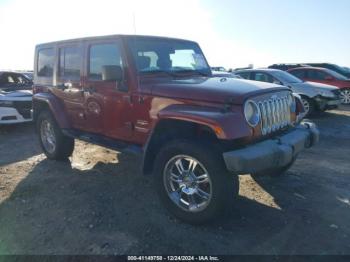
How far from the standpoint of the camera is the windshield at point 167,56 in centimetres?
436

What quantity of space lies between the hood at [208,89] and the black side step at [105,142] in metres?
0.84

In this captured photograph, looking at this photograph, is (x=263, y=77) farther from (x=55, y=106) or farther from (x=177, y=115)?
(x=177, y=115)

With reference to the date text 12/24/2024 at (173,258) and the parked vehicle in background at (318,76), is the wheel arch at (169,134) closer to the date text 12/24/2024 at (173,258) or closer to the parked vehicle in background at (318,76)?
the date text 12/24/2024 at (173,258)

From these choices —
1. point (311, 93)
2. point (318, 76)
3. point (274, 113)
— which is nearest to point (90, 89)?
point (274, 113)

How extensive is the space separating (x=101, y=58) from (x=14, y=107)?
15.3 feet

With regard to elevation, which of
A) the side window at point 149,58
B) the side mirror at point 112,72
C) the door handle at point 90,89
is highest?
the side window at point 149,58

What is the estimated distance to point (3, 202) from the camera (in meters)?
4.31

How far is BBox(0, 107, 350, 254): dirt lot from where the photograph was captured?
327 centimetres

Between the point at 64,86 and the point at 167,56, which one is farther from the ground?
the point at 167,56

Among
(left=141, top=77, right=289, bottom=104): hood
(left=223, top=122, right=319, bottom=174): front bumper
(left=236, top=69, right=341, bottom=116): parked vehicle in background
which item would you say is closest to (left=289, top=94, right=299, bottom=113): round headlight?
(left=141, top=77, right=289, bottom=104): hood

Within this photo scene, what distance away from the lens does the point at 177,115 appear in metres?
3.53

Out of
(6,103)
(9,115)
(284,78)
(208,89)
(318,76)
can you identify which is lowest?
(9,115)

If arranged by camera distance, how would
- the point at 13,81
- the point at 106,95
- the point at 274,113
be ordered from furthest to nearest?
the point at 13,81, the point at 106,95, the point at 274,113

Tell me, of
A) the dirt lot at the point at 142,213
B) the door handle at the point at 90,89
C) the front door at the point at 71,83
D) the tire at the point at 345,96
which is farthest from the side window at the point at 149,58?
the tire at the point at 345,96
